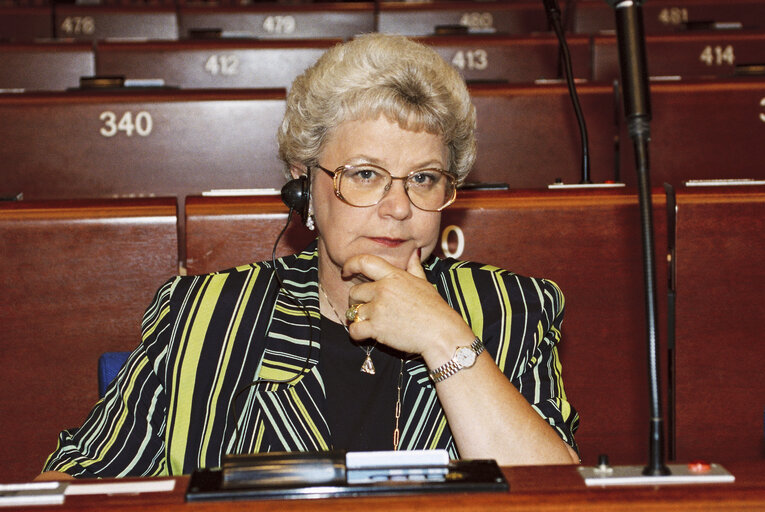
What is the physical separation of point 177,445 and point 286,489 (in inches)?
25.7

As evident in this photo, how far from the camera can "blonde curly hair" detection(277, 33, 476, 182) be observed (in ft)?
4.73

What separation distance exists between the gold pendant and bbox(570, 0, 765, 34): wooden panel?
371cm

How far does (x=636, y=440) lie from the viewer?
5.71 ft

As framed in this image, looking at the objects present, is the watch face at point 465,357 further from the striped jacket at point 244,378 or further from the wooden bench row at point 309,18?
the wooden bench row at point 309,18

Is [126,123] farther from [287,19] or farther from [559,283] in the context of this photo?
[287,19]

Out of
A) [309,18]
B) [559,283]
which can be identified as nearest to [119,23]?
[309,18]

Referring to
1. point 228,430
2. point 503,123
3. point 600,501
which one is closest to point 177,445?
point 228,430

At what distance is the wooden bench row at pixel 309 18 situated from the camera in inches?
184

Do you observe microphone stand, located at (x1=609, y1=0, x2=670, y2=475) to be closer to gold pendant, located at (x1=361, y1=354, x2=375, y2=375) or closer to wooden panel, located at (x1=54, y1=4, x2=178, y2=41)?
gold pendant, located at (x1=361, y1=354, x2=375, y2=375)

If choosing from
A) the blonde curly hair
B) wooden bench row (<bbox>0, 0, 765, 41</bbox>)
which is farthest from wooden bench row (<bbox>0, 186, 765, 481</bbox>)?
wooden bench row (<bbox>0, 0, 765, 41</bbox>)

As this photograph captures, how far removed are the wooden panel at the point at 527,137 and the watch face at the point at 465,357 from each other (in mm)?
1307

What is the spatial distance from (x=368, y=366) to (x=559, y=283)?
17.8 inches

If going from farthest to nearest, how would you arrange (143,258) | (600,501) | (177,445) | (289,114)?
1. (143,258)
2. (289,114)
3. (177,445)
4. (600,501)

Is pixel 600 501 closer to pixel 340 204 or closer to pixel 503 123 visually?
pixel 340 204
